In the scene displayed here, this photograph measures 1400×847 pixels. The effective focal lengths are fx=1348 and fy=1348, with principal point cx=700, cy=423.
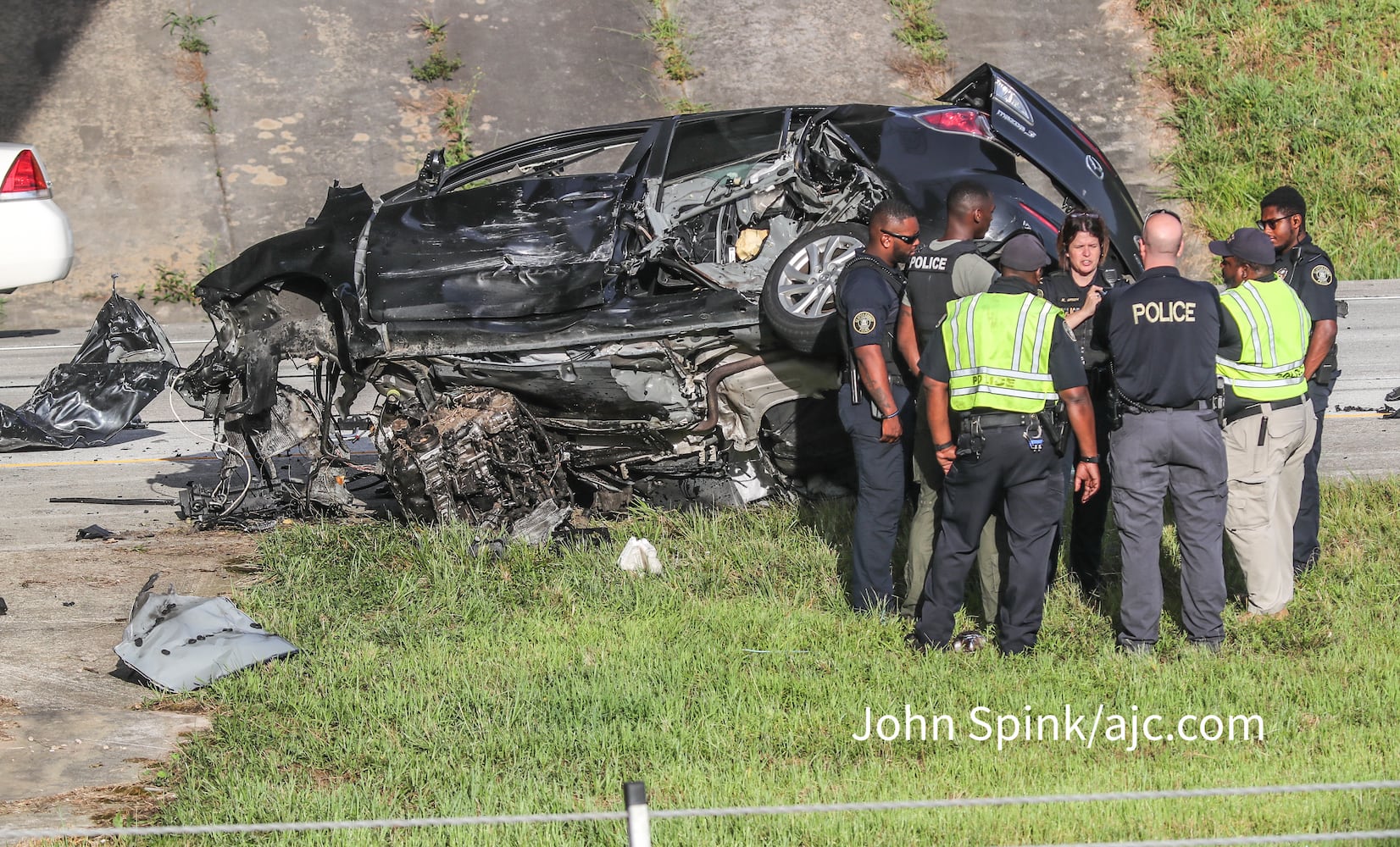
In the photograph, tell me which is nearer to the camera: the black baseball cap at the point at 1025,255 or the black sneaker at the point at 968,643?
the black baseball cap at the point at 1025,255

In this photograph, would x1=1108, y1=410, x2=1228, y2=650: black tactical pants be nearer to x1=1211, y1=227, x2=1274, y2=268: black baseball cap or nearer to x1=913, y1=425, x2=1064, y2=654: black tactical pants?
x1=913, y1=425, x2=1064, y2=654: black tactical pants

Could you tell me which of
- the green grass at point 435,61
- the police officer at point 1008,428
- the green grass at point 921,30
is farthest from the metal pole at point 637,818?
the green grass at point 921,30

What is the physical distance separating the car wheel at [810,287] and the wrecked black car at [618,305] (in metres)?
0.01

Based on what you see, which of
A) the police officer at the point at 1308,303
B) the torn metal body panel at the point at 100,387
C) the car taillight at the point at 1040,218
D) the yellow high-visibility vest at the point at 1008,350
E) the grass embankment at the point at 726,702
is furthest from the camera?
the torn metal body panel at the point at 100,387

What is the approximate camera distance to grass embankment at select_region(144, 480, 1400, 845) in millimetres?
4152

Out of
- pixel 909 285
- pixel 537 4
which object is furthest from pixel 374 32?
pixel 909 285

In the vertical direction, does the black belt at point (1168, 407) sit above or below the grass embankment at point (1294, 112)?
above

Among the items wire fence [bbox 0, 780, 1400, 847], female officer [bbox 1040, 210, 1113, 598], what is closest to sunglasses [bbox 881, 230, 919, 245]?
female officer [bbox 1040, 210, 1113, 598]

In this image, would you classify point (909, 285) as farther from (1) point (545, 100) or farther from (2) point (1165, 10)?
(2) point (1165, 10)

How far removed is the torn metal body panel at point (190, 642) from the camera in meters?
5.29

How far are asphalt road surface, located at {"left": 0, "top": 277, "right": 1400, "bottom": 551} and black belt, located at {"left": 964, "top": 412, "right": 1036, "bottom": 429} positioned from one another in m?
3.33

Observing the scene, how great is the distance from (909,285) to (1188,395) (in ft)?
4.02

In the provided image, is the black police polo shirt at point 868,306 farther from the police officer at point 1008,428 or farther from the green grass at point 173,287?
the green grass at point 173,287

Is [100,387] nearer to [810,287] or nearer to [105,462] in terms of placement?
[105,462]
